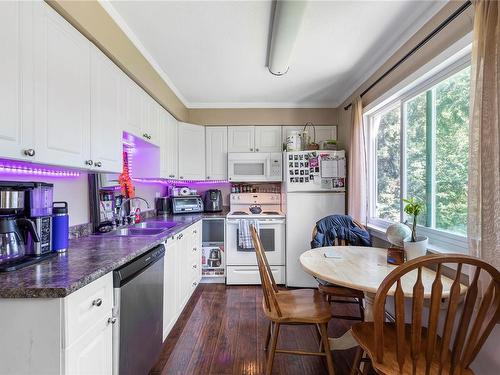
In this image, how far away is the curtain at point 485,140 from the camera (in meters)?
1.16

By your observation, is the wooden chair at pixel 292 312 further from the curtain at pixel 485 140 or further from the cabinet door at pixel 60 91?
the cabinet door at pixel 60 91

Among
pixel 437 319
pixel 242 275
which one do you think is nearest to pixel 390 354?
pixel 437 319

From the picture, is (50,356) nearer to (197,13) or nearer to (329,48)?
(197,13)

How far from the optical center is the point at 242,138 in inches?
147

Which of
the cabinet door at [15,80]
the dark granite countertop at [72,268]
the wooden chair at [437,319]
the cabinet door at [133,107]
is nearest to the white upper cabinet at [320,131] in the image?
the cabinet door at [133,107]

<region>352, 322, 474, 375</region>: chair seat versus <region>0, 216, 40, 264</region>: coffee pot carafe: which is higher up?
<region>0, 216, 40, 264</region>: coffee pot carafe

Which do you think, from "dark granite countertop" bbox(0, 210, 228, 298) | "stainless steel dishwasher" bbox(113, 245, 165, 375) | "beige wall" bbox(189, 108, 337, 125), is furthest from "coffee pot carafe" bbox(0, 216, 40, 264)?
"beige wall" bbox(189, 108, 337, 125)

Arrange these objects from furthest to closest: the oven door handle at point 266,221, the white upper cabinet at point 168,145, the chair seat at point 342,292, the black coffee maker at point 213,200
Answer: the black coffee maker at point 213,200 → the oven door handle at point 266,221 → the white upper cabinet at point 168,145 → the chair seat at point 342,292

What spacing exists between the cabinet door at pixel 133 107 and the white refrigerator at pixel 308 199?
1.82 metres

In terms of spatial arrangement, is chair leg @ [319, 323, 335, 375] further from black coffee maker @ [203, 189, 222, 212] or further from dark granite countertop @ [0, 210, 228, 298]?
black coffee maker @ [203, 189, 222, 212]

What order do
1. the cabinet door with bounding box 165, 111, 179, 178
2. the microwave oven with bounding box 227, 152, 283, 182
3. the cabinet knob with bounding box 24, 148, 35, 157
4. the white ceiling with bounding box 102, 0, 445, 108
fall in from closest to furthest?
the cabinet knob with bounding box 24, 148, 35, 157
the white ceiling with bounding box 102, 0, 445, 108
the cabinet door with bounding box 165, 111, 179, 178
the microwave oven with bounding box 227, 152, 283, 182

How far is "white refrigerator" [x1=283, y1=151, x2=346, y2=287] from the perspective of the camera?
318 cm

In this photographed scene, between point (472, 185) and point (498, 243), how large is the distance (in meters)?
0.29

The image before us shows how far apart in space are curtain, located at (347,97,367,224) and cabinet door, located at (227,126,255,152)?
1.43 meters
